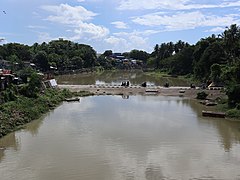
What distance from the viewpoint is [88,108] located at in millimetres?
38781

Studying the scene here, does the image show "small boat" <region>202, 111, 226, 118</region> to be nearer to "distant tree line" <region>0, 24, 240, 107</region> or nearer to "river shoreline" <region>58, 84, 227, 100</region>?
"distant tree line" <region>0, 24, 240, 107</region>

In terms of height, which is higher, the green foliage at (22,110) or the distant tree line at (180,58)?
the distant tree line at (180,58)

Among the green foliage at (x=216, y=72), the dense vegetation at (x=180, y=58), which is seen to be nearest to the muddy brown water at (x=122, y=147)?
the dense vegetation at (x=180, y=58)

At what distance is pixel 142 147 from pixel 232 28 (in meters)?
37.6

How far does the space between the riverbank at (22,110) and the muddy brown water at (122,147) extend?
3.19 feet

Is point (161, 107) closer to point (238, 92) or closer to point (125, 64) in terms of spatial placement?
point (238, 92)

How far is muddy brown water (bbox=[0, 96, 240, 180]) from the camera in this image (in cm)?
1812

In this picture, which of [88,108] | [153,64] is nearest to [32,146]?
[88,108]

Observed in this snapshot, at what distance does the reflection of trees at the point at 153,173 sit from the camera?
56.9ft

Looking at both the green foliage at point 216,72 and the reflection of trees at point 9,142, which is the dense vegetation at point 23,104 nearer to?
the reflection of trees at point 9,142

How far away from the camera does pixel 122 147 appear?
22.6m

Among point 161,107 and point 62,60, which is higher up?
point 62,60

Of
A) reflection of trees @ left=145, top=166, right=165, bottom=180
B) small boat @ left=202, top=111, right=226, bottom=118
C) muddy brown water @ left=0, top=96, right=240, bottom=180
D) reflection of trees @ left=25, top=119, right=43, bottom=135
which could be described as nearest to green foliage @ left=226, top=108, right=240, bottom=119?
small boat @ left=202, top=111, right=226, bottom=118

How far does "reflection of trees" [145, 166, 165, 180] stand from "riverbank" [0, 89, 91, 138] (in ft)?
38.2
